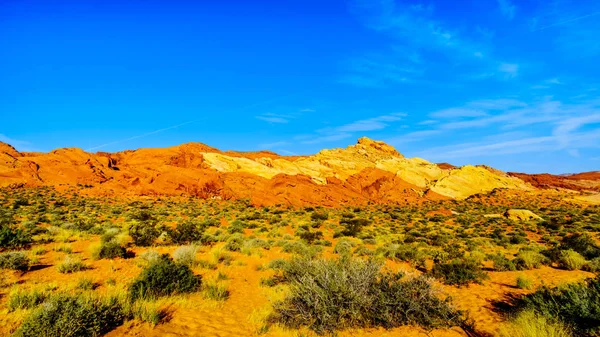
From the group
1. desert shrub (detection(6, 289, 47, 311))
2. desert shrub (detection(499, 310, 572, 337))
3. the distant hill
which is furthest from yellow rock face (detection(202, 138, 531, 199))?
desert shrub (detection(6, 289, 47, 311))

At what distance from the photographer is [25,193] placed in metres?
37.3

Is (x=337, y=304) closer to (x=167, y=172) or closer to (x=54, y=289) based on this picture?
(x=54, y=289)

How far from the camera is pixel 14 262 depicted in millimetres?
8914

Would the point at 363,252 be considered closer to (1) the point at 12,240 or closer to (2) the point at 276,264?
(2) the point at 276,264

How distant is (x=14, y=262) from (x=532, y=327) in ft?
42.8

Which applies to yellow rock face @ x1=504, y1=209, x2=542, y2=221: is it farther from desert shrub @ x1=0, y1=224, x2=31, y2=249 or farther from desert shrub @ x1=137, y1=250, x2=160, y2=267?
desert shrub @ x1=0, y1=224, x2=31, y2=249

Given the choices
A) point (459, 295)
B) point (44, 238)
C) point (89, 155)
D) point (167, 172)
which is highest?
point (89, 155)

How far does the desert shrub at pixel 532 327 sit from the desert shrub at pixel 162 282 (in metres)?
7.41

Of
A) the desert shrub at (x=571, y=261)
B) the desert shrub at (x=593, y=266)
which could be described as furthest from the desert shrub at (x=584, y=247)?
the desert shrub at (x=593, y=266)

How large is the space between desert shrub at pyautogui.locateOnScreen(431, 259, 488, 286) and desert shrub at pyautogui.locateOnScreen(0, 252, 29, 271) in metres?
13.1

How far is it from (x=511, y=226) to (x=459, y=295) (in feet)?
72.6

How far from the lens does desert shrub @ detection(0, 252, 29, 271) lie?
8859 millimetres

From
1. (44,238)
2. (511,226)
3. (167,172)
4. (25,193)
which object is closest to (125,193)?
(167,172)

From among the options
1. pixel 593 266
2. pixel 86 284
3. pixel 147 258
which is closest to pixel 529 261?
pixel 593 266
